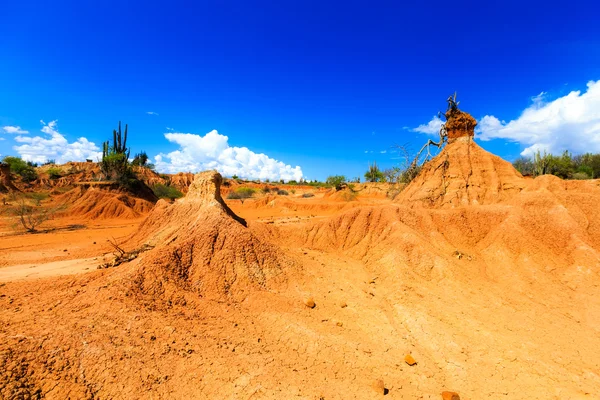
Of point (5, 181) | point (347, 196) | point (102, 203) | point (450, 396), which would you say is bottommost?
point (450, 396)

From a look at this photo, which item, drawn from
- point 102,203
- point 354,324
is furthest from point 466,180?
point 102,203

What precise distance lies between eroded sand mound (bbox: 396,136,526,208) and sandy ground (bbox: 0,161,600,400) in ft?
3.86

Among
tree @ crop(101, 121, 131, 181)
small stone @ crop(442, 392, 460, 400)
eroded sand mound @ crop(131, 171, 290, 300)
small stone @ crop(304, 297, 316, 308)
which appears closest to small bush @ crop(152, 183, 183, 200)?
tree @ crop(101, 121, 131, 181)

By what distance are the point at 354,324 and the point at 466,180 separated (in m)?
8.07

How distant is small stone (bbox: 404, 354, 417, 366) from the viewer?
479 centimetres

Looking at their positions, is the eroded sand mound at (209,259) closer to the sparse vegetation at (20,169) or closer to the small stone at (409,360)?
the small stone at (409,360)

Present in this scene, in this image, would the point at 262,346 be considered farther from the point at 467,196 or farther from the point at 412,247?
the point at 467,196

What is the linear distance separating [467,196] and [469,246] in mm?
2459

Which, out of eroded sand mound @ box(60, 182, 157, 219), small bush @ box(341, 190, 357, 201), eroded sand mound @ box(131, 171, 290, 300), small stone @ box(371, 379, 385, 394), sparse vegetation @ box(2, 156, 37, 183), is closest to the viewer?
small stone @ box(371, 379, 385, 394)

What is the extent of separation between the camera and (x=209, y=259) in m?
6.98

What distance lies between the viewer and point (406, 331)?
5734 mm

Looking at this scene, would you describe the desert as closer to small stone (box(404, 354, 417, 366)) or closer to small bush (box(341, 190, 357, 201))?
small stone (box(404, 354, 417, 366))

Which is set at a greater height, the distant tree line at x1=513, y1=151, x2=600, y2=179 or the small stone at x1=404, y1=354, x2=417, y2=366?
the distant tree line at x1=513, y1=151, x2=600, y2=179

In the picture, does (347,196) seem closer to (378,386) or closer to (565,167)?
(565,167)
